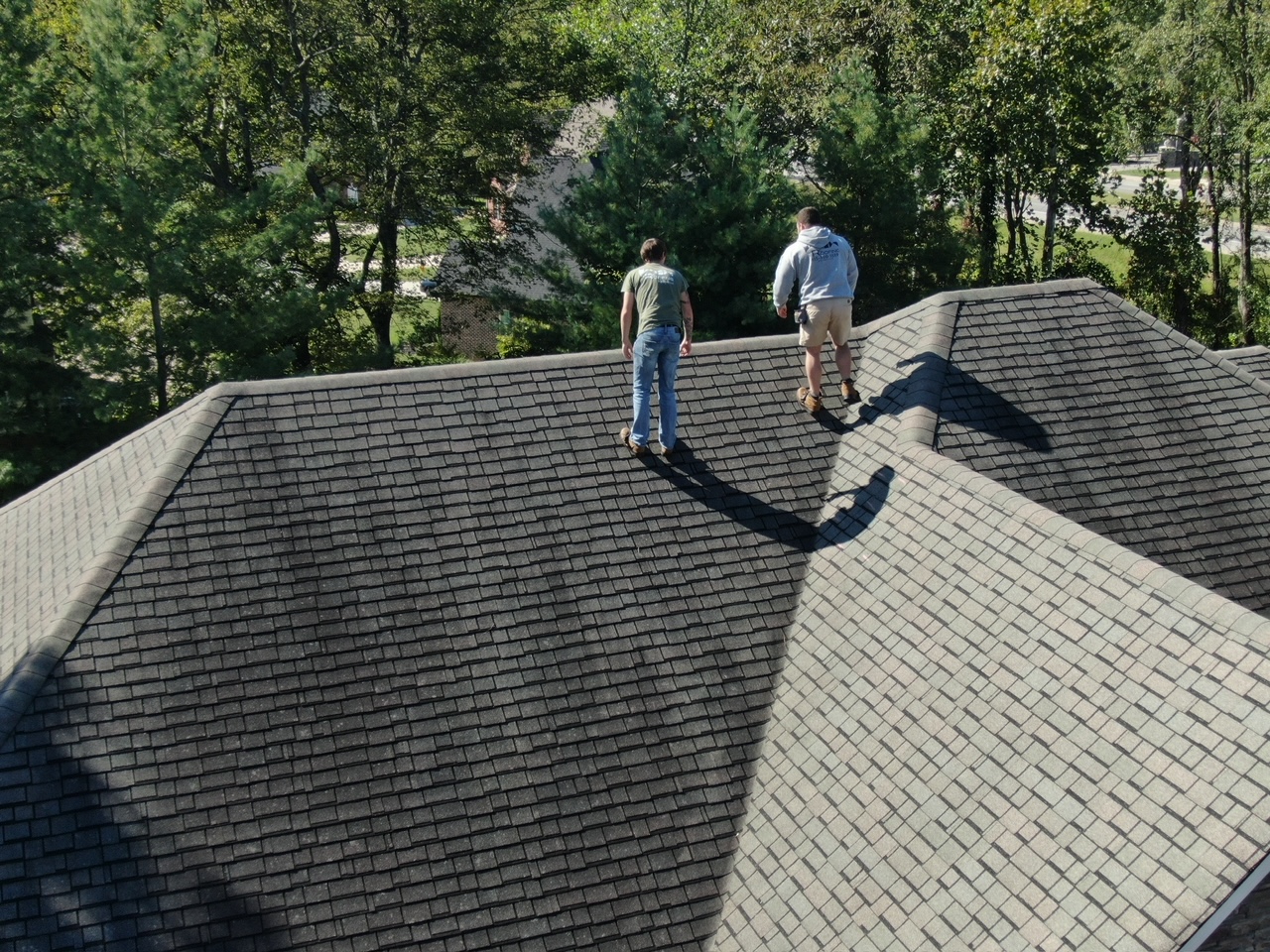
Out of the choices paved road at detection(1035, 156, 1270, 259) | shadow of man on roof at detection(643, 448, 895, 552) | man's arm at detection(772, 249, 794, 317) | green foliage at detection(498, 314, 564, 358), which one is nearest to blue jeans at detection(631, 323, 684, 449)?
shadow of man on roof at detection(643, 448, 895, 552)

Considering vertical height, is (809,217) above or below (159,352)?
above

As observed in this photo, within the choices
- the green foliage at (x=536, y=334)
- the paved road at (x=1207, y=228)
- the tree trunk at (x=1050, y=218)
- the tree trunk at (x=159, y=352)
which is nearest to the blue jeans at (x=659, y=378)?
the green foliage at (x=536, y=334)

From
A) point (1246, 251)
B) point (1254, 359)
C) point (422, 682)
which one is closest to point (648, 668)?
point (422, 682)

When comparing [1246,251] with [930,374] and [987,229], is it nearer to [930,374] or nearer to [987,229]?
[987,229]

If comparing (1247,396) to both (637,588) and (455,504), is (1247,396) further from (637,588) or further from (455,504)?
(455,504)

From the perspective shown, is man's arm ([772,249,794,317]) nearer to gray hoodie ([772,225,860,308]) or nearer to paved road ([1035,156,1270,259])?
gray hoodie ([772,225,860,308])

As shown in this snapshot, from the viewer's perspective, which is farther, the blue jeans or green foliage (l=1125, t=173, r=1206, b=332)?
green foliage (l=1125, t=173, r=1206, b=332)
